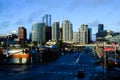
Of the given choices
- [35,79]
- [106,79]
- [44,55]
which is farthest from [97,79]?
[44,55]

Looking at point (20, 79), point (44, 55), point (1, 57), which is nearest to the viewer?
point (20, 79)

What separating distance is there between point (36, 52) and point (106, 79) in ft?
341

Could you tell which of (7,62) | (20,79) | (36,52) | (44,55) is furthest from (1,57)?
(20,79)

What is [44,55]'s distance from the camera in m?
187

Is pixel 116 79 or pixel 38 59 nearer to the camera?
pixel 116 79

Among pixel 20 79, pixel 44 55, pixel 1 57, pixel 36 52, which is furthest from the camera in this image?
pixel 44 55

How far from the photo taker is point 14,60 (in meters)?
153

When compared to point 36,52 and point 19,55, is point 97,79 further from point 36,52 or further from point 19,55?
point 36,52

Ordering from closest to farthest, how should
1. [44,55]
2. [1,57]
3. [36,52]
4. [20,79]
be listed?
1. [20,79]
2. [1,57]
3. [36,52]
4. [44,55]

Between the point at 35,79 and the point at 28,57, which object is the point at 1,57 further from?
the point at 35,79

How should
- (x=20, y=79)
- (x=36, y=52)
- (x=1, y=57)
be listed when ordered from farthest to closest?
(x=36, y=52) < (x=1, y=57) < (x=20, y=79)

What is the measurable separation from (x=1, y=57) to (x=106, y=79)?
83566 mm

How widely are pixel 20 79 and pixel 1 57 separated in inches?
3166

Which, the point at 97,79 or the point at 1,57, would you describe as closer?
the point at 97,79
